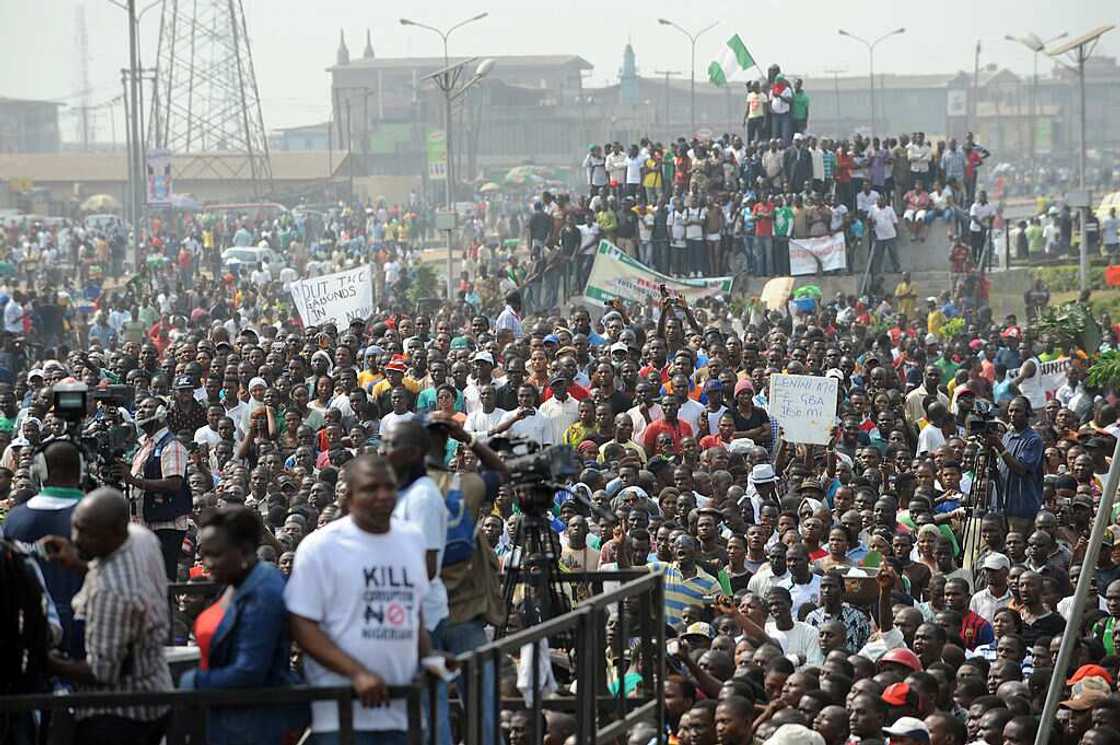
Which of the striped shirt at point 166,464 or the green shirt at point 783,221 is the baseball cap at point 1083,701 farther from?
the green shirt at point 783,221

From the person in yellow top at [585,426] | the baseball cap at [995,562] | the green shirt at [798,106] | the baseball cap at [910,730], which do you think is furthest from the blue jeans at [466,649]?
the green shirt at [798,106]

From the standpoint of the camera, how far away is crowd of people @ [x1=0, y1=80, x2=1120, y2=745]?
6254 millimetres

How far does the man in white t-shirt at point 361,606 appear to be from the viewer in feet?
20.1

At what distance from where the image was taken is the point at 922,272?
3300cm

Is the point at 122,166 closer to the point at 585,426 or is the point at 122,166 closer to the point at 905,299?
the point at 905,299

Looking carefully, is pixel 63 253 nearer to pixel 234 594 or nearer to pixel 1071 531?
pixel 1071 531

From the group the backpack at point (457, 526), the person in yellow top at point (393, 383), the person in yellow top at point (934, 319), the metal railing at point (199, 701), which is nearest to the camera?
the metal railing at point (199, 701)

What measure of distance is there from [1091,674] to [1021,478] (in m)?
4.15

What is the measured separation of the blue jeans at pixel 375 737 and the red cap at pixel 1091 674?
17.3 feet

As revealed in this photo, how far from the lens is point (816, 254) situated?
30.5 metres

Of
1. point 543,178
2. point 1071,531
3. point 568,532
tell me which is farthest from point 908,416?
point 543,178

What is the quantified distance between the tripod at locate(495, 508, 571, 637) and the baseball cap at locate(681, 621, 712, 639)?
3031 mm

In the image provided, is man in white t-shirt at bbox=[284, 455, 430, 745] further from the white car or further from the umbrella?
the umbrella

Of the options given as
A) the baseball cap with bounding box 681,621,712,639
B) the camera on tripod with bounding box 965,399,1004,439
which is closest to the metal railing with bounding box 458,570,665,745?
the baseball cap with bounding box 681,621,712,639
